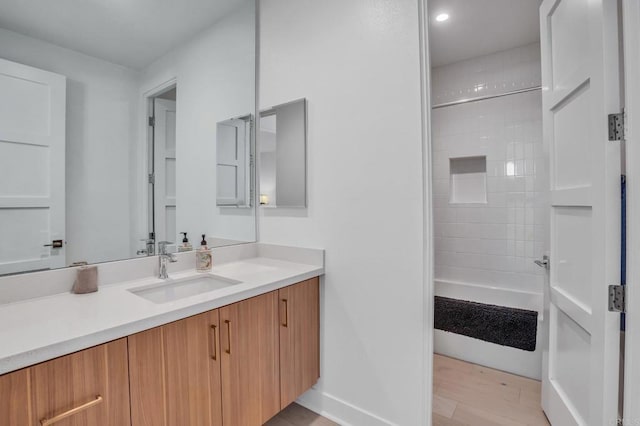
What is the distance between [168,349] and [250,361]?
0.41 m

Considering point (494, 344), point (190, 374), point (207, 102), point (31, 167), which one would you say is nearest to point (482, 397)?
point (494, 344)

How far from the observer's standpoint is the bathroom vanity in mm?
815

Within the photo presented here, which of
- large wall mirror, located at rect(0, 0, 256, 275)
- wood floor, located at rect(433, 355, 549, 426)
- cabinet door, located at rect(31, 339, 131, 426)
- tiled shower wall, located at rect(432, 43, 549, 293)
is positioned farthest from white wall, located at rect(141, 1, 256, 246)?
tiled shower wall, located at rect(432, 43, 549, 293)

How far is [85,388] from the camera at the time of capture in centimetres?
87

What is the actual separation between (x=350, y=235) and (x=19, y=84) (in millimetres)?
1551

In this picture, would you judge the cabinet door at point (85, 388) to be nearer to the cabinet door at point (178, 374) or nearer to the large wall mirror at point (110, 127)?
the cabinet door at point (178, 374)

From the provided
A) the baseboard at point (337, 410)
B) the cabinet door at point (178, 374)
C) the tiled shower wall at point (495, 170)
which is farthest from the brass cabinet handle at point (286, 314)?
the tiled shower wall at point (495, 170)

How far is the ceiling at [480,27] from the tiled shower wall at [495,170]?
0.16 meters

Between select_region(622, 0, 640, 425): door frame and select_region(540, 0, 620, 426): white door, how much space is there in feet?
0.22

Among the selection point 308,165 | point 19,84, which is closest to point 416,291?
point 308,165

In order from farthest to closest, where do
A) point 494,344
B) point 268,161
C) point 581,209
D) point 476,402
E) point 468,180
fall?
point 468,180 → point 494,344 → point 268,161 → point 476,402 → point 581,209

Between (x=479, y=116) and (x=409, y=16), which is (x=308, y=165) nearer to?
(x=409, y=16)

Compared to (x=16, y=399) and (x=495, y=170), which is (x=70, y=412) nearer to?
(x=16, y=399)

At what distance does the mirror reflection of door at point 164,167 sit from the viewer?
1565 millimetres
